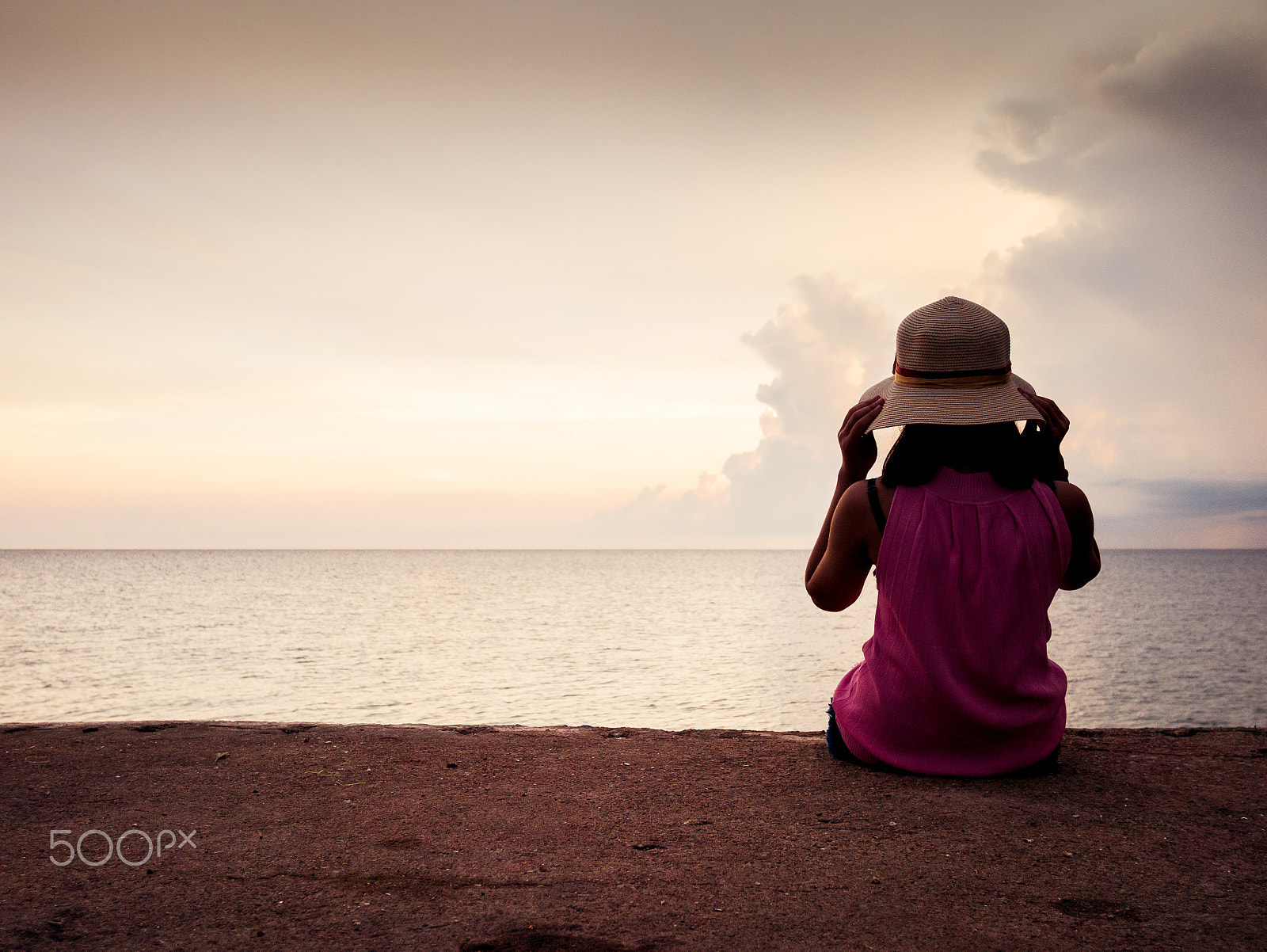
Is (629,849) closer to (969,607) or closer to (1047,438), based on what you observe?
(969,607)

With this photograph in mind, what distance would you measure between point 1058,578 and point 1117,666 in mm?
25223

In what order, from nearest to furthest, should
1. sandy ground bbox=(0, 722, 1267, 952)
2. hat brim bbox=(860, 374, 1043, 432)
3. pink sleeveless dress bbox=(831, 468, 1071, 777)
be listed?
1. sandy ground bbox=(0, 722, 1267, 952)
2. hat brim bbox=(860, 374, 1043, 432)
3. pink sleeveless dress bbox=(831, 468, 1071, 777)

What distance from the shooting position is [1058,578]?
133 inches

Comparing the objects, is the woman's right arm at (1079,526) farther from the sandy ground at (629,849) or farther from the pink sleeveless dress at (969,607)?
the sandy ground at (629,849)

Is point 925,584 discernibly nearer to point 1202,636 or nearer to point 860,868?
point 860,868

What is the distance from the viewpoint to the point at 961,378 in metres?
3.19

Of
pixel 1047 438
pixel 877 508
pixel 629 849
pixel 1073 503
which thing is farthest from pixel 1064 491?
pixel 629 849

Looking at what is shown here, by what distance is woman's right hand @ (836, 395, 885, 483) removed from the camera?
3.38m

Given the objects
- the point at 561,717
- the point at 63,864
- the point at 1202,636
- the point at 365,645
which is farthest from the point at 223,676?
the point at 1202,636

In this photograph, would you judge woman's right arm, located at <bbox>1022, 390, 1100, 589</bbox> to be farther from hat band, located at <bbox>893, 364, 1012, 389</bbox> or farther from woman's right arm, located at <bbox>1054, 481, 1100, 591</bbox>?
hat band, located at <bbox>893, 364, 1012, 389</bbox>
